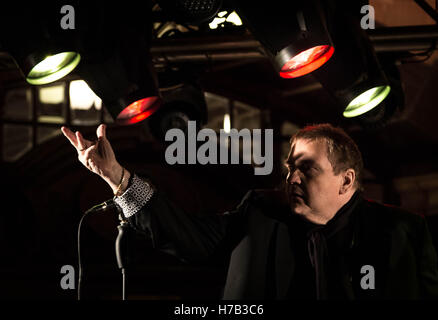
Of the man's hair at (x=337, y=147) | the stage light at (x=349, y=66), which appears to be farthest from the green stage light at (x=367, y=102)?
the man's hair at (x=337, y=147)

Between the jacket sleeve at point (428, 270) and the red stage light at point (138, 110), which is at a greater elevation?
the red stage light at point (138, 110)

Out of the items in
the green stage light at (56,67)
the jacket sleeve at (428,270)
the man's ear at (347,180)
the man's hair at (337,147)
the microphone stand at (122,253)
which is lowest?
the jacket sleeve at (428,270)

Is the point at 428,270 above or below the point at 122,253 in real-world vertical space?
below

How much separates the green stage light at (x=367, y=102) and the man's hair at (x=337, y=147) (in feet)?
0.92

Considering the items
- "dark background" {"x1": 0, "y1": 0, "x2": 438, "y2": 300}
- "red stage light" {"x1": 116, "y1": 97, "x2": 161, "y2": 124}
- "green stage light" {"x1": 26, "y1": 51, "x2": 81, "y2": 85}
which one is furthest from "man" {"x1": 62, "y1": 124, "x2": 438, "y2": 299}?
"dark background" {"x1": 0, "y1": 0, "x2": 438, "y2": 300}

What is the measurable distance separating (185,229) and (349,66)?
954 mm

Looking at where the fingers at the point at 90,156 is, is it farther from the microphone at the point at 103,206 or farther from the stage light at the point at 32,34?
the stage light at the point at 32,34

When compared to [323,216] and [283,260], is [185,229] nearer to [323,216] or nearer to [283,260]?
[283,260]

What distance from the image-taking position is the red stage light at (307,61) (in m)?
1.76

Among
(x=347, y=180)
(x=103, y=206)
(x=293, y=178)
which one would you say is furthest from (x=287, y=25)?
(x=103, y=206)

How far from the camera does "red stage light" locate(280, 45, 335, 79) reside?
176cm

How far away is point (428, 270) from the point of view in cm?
180

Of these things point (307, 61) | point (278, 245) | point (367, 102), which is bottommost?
point (278, 245)

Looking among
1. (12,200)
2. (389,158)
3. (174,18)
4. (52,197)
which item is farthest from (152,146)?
(174,18)
